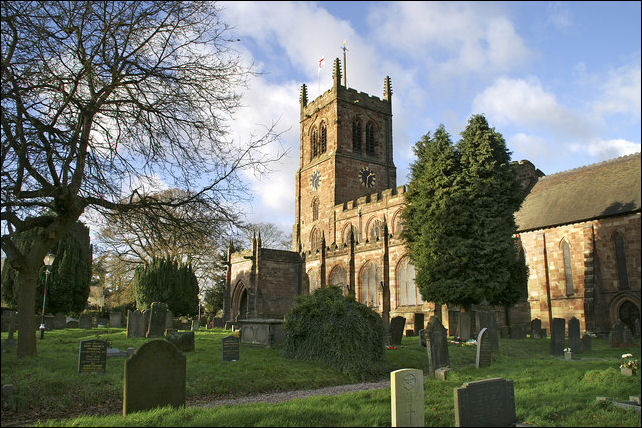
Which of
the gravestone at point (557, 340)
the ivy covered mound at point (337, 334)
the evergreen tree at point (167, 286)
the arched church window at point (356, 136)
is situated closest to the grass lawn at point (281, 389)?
the ivy covered mound at point (337, 334)

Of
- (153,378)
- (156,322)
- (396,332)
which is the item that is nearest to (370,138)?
(396,332)

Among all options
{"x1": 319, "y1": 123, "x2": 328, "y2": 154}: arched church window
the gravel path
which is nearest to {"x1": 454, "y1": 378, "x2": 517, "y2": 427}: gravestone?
the gravel path

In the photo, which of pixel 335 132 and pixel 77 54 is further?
pixel 335 132

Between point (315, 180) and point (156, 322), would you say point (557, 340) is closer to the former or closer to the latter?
point (156, 322)

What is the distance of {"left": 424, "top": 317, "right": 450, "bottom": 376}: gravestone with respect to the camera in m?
13.0

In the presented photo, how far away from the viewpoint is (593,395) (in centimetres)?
833

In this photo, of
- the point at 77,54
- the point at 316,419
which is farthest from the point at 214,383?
the point at 77,54

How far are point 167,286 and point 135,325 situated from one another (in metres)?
15.6

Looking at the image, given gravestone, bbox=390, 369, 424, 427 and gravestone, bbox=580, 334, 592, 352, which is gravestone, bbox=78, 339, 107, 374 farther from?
gravestone, bbox=580, 334, 592, 352

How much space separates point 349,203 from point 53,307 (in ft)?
79.3

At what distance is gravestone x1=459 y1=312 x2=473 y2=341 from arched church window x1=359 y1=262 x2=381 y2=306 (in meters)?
10.3

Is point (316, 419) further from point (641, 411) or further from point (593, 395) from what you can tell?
point (593, 395)

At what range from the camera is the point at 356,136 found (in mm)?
46281

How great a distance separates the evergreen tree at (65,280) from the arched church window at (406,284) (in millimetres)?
21301
